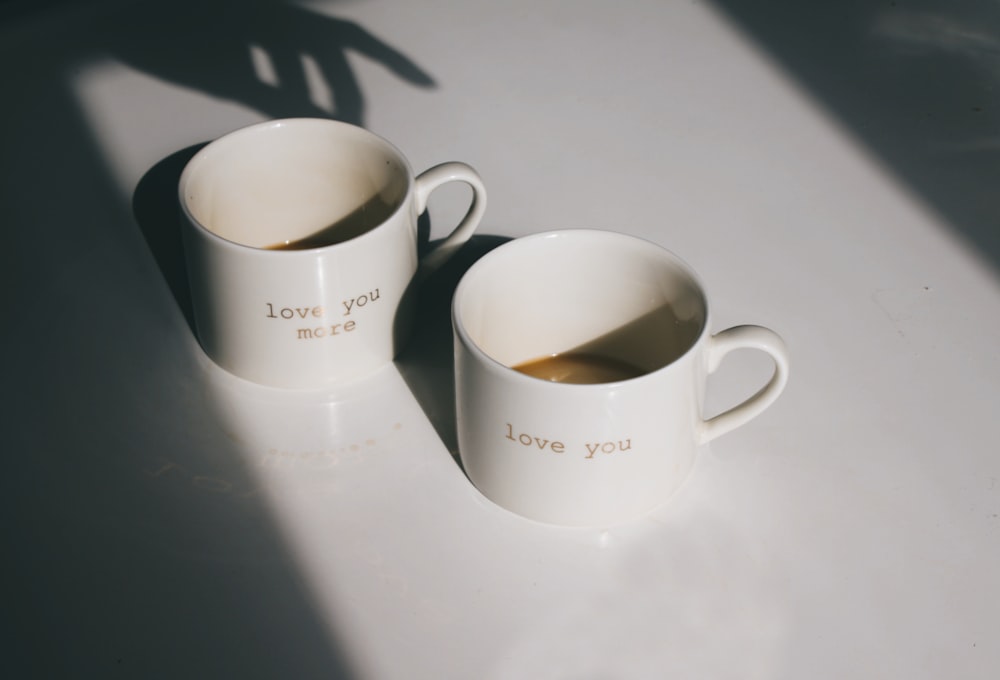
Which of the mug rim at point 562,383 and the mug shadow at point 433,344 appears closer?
the mug rim at point 562,383

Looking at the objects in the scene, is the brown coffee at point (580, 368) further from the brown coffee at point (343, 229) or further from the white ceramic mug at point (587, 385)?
the brown coffee at point (343, 229)

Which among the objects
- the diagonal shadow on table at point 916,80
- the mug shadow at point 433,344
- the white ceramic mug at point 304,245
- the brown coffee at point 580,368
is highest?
the white ceramic mug at point 304,245

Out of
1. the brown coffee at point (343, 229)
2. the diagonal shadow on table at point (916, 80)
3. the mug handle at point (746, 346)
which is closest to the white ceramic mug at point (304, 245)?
the brown coffee at point (343, 229)

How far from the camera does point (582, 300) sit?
2.12 ft

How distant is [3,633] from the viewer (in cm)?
53

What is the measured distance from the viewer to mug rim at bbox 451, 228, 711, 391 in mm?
524

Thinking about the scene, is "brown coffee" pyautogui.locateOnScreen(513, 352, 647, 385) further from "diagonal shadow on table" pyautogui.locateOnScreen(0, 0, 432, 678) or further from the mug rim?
Answer: "diagonal shadow on table" pyautogui.locateOnScreen(0, 0, 432, 678)

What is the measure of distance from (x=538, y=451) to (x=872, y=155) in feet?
1.43

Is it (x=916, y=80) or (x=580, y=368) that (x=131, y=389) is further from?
(x=916, y=80)

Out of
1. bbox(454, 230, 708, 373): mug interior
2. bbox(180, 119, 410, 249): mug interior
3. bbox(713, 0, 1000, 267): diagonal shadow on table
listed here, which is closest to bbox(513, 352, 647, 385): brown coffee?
bbox(454, 230, 708, 373): mug interior

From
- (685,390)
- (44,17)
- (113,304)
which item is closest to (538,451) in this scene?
(685,390)

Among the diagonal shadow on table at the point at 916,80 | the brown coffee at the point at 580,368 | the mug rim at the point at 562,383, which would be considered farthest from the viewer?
the diagonal shadow on table at the point at 916,80

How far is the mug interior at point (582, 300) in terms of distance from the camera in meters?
0.60

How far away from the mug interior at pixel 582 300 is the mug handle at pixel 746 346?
17 mm
